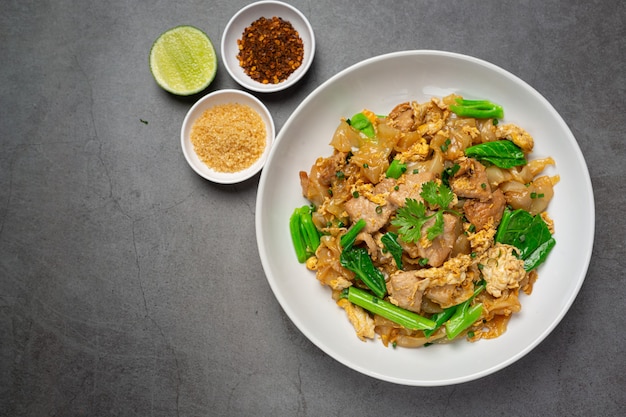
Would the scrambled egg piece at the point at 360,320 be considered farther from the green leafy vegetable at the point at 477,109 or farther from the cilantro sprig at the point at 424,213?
the green leafy vegetable at the point at 477,109

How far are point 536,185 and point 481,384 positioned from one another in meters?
1.72

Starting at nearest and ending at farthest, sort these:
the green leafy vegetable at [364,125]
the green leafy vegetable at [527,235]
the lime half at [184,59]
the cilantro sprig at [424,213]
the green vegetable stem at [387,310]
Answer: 1. the cilantro sprig at [424,213]
2. the green vegetable stem at [387,310]
3. the green leafy vegetable at [527,235]
4. the green leafy vegetable at [364,125]
5. the lime half at [184,59]

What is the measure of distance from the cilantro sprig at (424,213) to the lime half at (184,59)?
2.06 metres

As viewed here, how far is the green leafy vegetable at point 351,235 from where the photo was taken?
372 cm

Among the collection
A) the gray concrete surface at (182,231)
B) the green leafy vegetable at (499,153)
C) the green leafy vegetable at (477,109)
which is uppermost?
the green leafy vegetable at (477,109)

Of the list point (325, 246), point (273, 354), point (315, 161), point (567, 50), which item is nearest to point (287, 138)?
point (315, 161)

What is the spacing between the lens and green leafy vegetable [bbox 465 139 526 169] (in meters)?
3.81

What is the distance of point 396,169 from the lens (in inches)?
149

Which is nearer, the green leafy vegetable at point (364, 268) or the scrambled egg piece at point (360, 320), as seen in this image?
the green leafy vegetable at point (364, 268)

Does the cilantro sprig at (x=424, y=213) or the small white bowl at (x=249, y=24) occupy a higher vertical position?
the small white bowl at (x=249, y=24)

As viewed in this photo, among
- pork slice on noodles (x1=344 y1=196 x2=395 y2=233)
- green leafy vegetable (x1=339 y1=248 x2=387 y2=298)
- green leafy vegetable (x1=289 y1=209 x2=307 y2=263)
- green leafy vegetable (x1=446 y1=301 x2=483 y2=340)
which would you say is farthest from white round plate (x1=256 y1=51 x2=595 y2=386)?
pork slice on noodles (x1=344 y1=196 x2=395 y2=233)

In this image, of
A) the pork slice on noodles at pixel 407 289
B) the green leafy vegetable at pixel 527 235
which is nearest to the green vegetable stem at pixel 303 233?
the pork slice on noodles at pixel 407 289

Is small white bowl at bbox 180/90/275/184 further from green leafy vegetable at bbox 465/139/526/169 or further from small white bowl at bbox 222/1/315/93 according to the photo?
green leafy vegetable at bbox 465/139/526/169

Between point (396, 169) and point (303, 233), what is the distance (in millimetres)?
900
